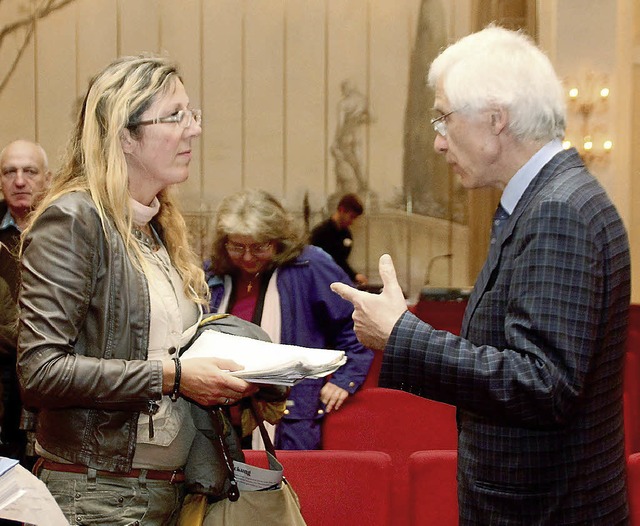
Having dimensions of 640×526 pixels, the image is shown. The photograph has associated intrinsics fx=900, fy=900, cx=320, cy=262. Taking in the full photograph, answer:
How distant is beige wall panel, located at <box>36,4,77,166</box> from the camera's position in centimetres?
760

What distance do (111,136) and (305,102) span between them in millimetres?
6038

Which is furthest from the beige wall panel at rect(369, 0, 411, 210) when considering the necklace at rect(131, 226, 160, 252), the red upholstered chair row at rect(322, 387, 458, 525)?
the necklace at rect(131, 226, 160, 252)

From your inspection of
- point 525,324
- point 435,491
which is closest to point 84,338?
point 525,324

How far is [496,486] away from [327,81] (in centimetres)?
647

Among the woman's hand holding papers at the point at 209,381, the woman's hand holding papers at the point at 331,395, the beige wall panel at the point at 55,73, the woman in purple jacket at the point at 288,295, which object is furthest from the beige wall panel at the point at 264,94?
the woman's hand holding papers at the point at 209,381

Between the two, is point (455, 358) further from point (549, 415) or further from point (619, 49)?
point (619, 49)

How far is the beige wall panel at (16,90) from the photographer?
296 inches

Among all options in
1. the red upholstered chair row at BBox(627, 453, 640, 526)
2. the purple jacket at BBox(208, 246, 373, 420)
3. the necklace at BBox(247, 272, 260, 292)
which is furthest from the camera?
the necklace at BBox(247, 272, 260, 292)

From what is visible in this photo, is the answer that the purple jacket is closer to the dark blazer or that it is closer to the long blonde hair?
the long blonde hair

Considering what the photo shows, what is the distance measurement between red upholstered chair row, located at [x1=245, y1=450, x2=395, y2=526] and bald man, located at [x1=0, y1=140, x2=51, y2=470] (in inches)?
49.0

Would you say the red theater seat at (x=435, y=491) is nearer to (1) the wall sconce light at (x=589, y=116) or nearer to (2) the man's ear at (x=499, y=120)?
(2) the man's ear at (x=499, y=120)

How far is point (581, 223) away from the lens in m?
1.42

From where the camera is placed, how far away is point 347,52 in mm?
7691

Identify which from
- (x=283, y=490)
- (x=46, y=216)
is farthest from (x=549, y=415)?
(x=46, y=216)
